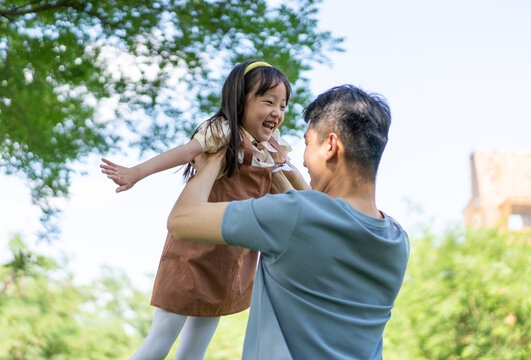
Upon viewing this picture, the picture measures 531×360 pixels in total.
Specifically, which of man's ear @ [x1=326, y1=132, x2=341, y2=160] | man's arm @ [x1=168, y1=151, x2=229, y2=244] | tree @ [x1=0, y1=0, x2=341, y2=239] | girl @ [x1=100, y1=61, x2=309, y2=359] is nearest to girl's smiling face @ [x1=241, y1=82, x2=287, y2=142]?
girl @ [x1=100, y1=61, x2=309, y2=359]

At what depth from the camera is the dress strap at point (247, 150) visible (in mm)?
1797

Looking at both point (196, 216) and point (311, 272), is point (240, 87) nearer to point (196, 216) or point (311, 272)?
point (196, 216)

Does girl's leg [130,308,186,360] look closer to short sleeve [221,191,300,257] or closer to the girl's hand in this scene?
the girl's hand

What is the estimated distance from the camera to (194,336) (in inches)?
74.0

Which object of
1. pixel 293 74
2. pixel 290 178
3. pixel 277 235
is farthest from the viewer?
pixel 293 74

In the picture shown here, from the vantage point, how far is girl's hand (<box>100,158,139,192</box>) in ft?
5.07

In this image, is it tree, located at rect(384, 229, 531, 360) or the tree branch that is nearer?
the tree branch

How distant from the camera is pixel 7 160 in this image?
18.9ft

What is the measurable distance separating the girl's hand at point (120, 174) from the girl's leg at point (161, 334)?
458 mm

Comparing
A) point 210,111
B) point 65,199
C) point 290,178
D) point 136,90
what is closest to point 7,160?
point 65,199

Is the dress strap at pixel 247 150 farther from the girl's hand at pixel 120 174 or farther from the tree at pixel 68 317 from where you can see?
the tree at pixel 68 317

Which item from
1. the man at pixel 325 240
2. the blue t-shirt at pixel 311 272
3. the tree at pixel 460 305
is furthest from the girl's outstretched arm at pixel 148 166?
the tree at pixel 460 305

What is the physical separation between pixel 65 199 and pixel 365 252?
16.4ft

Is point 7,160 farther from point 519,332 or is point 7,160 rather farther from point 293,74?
point 519,332
